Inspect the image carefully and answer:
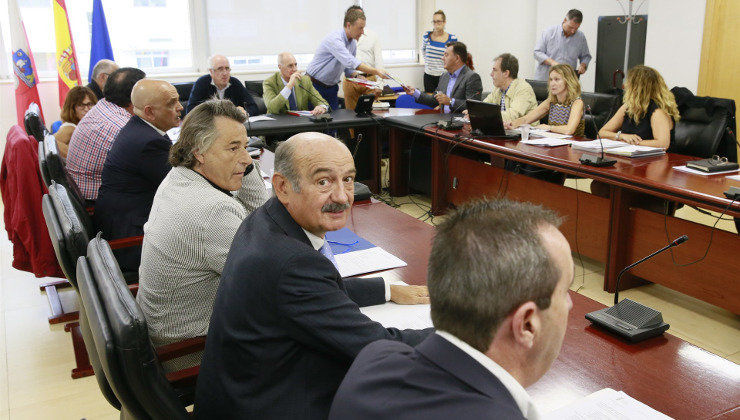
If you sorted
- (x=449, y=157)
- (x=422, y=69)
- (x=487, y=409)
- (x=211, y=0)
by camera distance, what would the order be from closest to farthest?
(x=487, y=409), (x=449, y=157), (x=211, y=0), (x=422, y=69)

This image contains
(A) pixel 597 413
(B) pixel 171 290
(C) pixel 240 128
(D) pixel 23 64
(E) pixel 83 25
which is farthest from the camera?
(E) pixel 83 25

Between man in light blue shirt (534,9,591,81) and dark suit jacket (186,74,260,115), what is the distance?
128 inches

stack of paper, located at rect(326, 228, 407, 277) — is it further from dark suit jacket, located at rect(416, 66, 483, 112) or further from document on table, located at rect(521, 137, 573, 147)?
dark suit jacket, located at rect(416, 66, 483, 112)

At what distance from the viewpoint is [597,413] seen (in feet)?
3.76

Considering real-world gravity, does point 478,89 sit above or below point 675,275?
above

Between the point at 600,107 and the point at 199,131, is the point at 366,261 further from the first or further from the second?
the point at 600,107

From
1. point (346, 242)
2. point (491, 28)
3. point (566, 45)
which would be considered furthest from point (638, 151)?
point (491, 28)

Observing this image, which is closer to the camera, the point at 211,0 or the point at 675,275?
the point at 675,275

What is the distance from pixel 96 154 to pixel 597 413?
2664mm

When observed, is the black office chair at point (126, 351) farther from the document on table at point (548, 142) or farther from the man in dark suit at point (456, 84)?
the man in dark suit at point (456, 84)

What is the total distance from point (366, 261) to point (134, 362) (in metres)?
0.99

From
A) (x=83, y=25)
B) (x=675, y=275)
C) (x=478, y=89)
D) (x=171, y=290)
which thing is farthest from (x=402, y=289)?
(x=83, y=25)

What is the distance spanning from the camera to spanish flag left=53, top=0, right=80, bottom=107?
6.13 m

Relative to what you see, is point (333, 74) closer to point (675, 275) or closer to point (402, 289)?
point (675, 275)
